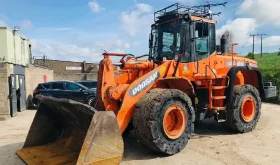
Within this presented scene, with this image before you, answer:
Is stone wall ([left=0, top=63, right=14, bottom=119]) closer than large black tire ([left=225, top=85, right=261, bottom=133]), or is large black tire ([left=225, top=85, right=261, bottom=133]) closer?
large black tire ([left=225, top=85, right=261, bottom=133])

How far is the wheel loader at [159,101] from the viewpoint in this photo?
5.34 metres

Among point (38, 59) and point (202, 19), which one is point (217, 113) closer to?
point (202, 19)

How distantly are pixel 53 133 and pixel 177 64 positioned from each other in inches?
125

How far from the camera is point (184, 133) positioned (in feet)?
20.6

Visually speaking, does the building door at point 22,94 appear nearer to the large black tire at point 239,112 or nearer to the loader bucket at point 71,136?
the loader bucket at point 71,136

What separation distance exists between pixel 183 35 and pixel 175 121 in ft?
7.20

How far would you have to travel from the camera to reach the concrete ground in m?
5.75

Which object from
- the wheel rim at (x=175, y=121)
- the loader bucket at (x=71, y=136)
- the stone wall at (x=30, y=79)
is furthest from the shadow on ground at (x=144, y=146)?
the stone wall at (x=30, y=79)

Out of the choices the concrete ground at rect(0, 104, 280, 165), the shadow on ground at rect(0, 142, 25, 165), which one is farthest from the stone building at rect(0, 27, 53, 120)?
the shadow on ground at rect(0, 142, 25, 165)

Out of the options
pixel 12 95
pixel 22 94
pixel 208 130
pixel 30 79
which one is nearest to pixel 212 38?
pixel 208 130

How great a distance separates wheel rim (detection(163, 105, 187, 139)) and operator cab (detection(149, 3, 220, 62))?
155cm

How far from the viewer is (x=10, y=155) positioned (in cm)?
642

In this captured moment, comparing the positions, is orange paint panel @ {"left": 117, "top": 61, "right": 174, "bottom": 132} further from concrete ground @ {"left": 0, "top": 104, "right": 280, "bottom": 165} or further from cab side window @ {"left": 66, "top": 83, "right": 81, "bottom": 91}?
cab side window @ {"left": 66, "top": 83, "right": 81, "bottom": 91}

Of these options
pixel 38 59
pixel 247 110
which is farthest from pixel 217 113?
pixel 38 59
